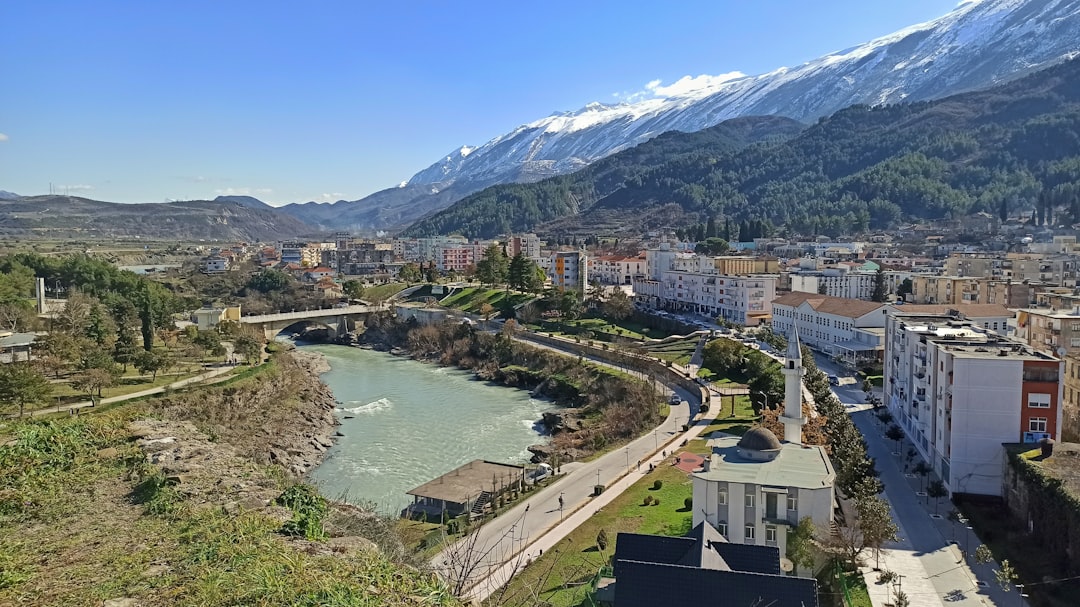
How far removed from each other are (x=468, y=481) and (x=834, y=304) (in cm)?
1854

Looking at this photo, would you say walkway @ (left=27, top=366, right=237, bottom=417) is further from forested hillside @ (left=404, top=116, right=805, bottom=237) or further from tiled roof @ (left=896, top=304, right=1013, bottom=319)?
forested hillside @ (left=404, top=116, right=805, bottom=237)

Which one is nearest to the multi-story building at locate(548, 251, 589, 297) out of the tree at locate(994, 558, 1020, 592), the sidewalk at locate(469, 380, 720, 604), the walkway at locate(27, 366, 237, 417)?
the walkway at locate(27, 366, 237, 417)

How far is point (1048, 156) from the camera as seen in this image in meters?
74.2

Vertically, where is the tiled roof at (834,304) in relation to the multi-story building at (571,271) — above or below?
below

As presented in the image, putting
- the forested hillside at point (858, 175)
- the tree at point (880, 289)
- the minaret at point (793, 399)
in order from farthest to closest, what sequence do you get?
the forested hillside at point (858, 175), the tree at point (880, 289), the minaret at point (793, 399)

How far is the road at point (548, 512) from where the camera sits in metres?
10.3

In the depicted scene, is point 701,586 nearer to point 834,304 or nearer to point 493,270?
point 834,304

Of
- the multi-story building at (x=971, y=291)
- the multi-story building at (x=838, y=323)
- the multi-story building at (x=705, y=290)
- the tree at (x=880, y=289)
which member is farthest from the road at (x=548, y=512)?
the tree at (x=880, y=289)

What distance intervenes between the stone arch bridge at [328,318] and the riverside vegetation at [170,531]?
21827 mm

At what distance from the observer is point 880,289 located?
1346 inches

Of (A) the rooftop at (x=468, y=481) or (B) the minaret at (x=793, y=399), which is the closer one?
(A) the rooftop at (x=468, y=481)

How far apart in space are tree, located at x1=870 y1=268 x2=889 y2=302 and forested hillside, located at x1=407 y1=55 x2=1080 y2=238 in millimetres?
29755

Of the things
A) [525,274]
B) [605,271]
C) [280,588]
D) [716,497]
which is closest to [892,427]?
[716,497]

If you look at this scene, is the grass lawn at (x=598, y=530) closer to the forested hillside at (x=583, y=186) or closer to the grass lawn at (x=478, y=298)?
the grass lawn at (x=478, y=298)
